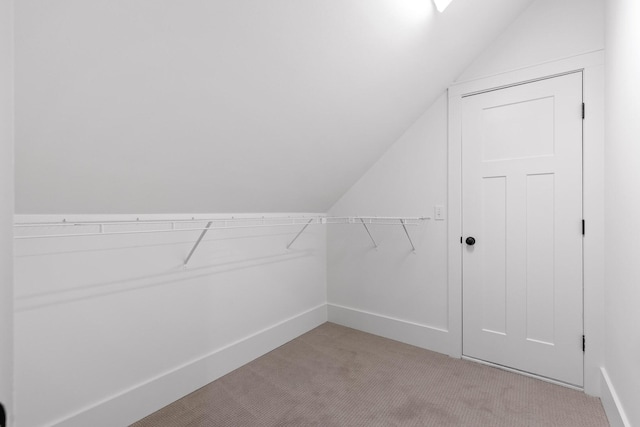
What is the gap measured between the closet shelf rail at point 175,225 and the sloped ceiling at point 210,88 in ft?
0.28

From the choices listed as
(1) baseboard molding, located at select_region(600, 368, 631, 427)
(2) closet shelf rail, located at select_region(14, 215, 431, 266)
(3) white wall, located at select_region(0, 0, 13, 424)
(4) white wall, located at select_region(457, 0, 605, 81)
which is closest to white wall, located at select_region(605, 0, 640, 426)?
(1) baseboard molding, located at select_region(600, 368, 631, 427)

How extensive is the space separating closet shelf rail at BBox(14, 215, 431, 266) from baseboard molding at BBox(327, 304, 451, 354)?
0.66 metres

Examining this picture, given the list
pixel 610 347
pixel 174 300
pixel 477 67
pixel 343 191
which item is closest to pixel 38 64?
pixel 174 300

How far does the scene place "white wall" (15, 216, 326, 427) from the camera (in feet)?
4.35

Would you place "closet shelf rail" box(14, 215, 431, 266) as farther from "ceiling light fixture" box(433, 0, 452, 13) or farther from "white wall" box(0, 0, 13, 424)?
"ceiling light fixture" box(433, 0, 452, 13)

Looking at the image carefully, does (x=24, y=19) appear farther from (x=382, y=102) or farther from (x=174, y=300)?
(x=382, y=102)

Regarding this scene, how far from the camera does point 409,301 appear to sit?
255 cm

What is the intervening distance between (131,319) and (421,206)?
2113 mm

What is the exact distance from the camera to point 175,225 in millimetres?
1816

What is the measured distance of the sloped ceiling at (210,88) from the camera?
97cm

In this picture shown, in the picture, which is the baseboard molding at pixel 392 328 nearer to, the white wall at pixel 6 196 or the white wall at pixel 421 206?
the white wall at pixel 421 206

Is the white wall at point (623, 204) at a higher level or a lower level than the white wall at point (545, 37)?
lower

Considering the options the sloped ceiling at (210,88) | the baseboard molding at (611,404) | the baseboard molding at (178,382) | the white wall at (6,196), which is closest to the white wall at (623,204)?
the baseboard molding at (611,404)

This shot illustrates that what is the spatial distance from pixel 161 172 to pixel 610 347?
8.30ft
